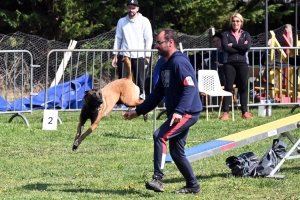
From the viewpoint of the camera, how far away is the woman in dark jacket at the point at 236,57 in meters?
13.7

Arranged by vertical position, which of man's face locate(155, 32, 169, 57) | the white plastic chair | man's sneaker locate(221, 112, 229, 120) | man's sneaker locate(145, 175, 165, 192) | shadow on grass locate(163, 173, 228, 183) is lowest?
shadow on grass locate(163, 173, 228, 183)

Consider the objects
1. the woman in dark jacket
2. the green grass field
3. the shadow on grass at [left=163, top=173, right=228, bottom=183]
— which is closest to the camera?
the green grass field

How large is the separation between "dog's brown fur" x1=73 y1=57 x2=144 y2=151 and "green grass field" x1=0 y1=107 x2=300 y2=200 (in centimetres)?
32

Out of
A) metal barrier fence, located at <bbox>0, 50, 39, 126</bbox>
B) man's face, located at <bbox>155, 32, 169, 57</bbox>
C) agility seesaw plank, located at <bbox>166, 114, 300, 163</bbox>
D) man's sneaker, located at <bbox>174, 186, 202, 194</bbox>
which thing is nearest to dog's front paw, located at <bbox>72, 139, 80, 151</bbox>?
agility seesaw plank, located at <bbox>166, 114, 300, 163</bbox>

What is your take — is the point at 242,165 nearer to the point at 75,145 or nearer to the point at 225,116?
the point at 75,145

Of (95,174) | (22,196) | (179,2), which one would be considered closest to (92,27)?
(179,2)

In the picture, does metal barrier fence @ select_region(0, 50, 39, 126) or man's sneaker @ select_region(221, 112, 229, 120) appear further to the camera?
man's sneaker @ select_region(221, 112, 229, 120)

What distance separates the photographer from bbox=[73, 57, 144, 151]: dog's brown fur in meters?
10.5

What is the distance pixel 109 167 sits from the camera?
9039 millimetres

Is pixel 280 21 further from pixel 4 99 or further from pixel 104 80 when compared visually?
pixel 4 99

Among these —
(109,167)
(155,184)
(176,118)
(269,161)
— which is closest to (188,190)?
(155,184)

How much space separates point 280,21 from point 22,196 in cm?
1826

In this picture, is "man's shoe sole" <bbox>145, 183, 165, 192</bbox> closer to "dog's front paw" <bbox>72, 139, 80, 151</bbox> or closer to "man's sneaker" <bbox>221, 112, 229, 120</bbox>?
"dog's front paw" <bbox>72, 139, 80, 151</bbox>

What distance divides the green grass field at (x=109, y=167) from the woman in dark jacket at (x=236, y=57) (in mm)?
668
